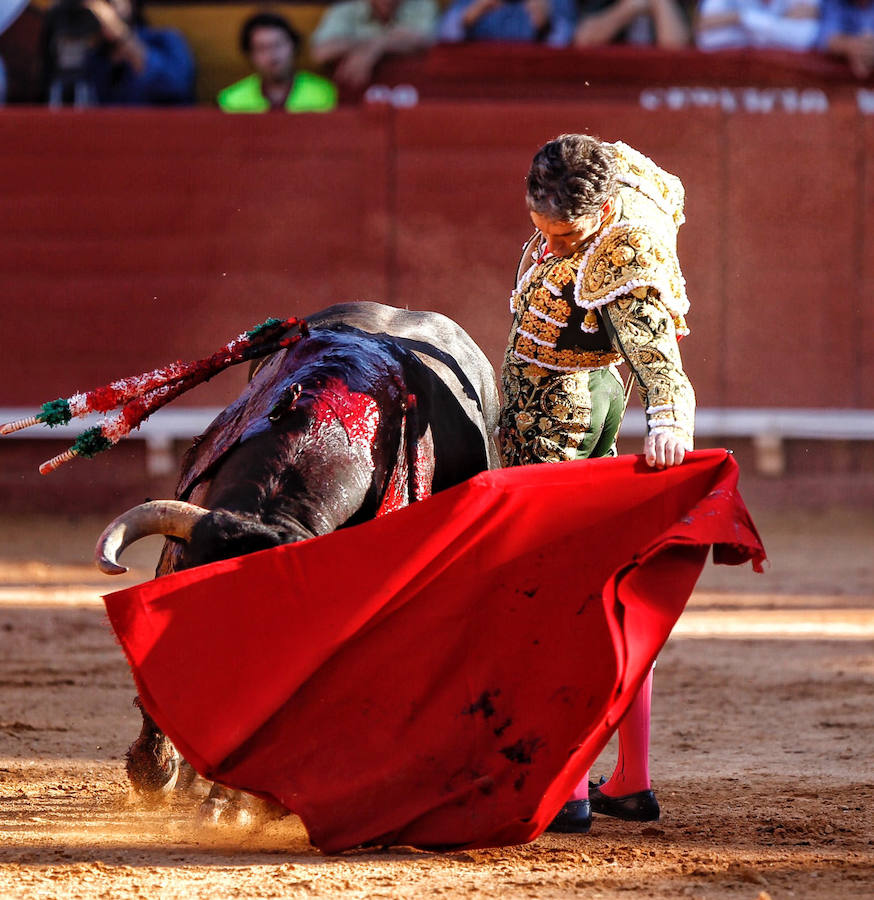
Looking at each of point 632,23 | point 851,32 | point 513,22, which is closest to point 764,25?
point 851,32

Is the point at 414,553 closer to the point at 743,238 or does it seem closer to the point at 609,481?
the point at 609,481

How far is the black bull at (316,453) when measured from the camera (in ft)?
8.37

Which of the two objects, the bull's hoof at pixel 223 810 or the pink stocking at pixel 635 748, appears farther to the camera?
the pink stocking at pixel 635 748

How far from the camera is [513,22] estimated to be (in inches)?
275

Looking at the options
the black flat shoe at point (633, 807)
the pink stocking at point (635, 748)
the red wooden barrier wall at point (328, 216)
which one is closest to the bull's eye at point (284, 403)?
the pink stocking at point (635, 748)

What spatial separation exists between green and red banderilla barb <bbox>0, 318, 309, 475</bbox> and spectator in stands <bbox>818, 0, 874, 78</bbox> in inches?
185

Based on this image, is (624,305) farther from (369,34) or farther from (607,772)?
(369,34)

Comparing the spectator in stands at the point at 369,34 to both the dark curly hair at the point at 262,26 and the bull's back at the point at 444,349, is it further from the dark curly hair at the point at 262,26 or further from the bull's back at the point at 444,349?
the bull's back at the point at 444,349

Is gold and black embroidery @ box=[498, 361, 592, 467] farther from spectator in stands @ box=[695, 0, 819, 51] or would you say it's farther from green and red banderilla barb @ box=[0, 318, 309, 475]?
spectator in stands @ box=[695, 0, 819, 51]

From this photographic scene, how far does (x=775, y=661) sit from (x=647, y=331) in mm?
1979

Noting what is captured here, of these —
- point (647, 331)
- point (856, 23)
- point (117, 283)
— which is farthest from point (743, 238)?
point (647, 331)

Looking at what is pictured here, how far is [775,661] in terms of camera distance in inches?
169

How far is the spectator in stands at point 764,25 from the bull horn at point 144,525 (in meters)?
5.18

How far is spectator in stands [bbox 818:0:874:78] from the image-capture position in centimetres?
694
